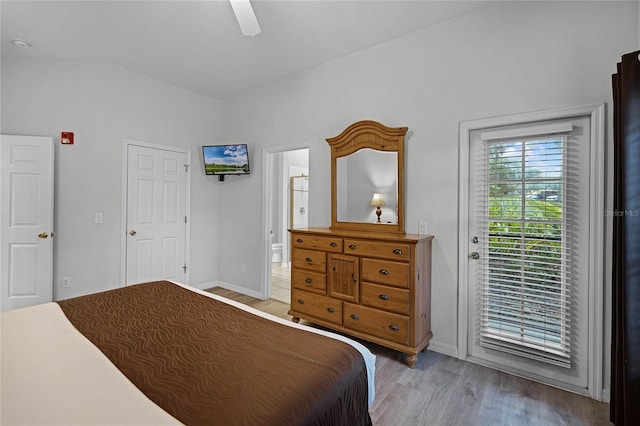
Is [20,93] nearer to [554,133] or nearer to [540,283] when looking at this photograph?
[554,133]

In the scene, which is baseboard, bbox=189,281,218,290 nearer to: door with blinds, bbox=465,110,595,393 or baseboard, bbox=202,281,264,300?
baseboard, bbox=202,281,264,300

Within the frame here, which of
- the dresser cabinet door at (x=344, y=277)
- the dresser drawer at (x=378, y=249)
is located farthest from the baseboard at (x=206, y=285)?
the dresser drawer at (x=378, y=249)

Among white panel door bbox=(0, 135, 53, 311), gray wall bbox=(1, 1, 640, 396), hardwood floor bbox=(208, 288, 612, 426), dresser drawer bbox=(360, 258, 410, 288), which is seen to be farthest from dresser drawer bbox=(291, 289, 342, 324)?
white panel door bbox=(0, 135, 53, 311)

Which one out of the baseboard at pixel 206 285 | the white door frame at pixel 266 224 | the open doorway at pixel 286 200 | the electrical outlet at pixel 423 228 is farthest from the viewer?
the open doorway at pixel 286 200

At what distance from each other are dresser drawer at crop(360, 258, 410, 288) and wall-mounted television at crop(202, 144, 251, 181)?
2.35 metres

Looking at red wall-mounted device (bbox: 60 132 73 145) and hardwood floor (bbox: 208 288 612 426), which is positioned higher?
red wall-mounted device (bbox: 60 132 73 145)

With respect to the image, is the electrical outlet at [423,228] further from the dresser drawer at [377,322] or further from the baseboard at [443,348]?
the baseboard at [443,348]

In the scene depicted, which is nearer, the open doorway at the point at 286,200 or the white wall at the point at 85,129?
the white wall at the point at 85,129

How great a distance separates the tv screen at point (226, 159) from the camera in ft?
13.8

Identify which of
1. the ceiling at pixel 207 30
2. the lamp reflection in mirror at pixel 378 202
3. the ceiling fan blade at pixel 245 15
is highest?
the ceiling at pixel 207 30

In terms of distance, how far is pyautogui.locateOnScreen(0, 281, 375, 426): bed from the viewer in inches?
35.3

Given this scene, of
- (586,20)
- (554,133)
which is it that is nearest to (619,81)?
(554,133)

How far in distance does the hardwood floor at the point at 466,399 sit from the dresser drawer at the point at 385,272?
677mm

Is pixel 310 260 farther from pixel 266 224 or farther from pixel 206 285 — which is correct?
pixel 206 285
